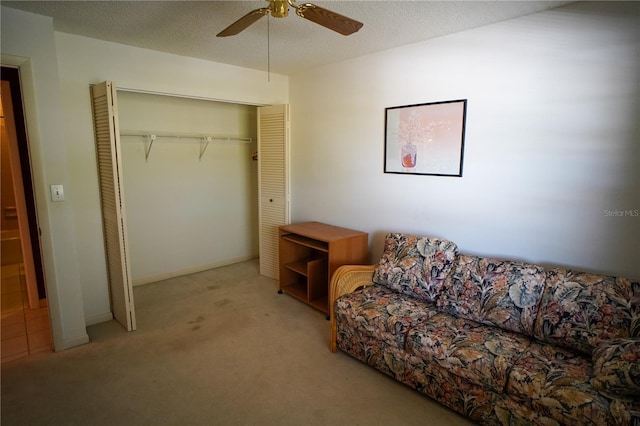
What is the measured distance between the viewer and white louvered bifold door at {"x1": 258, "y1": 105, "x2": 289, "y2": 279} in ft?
12.8

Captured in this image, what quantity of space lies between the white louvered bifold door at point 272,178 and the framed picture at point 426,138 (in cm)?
123

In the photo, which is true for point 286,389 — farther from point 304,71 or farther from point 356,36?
point 304,71

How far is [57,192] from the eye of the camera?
256cm

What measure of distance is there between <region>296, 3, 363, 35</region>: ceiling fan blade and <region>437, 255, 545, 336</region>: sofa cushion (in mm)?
1730

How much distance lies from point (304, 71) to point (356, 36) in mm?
1319

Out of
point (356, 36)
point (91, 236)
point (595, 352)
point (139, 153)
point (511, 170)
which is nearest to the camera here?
point (595, 352)

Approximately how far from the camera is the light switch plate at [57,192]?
2547 millimetres

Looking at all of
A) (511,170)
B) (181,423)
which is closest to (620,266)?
(511,170)

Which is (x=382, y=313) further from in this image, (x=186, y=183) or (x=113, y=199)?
(x=186, y=183)

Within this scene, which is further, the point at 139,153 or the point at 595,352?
the point at 139,153

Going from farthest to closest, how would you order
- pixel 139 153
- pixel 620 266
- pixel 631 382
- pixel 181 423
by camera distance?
1. pixel 139 153
2. pixel 620 266
3. pixel 181 423
4. pixel 631 382

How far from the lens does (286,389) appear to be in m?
2.27

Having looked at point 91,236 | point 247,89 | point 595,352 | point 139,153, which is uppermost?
point 247,89

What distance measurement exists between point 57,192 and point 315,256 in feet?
8.03
